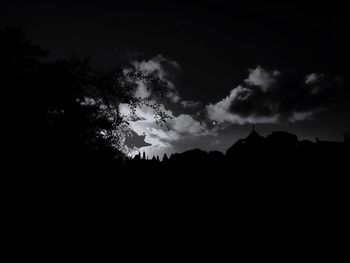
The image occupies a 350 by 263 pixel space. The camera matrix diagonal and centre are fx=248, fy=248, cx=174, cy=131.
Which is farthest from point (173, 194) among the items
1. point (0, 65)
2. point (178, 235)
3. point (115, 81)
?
point (0, 65)

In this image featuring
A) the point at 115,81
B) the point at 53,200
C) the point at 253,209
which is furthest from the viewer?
the point at 115,81

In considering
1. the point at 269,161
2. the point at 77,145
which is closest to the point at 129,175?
the point at 77,145

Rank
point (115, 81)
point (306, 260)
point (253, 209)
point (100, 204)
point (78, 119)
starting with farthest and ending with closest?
point (115, 81)
point (78, 119)
point (100, 204)
point (253, 209)
point (306, 260)

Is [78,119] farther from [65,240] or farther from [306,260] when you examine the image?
[306,260]

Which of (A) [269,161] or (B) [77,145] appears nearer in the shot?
(A) [269,161]

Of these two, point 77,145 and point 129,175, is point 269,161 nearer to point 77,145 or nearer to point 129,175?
point 129,175

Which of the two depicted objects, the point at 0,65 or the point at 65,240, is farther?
the point at 0,65

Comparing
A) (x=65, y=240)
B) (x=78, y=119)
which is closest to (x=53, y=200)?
(x=65, y=240)

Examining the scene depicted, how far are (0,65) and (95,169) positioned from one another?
574cm

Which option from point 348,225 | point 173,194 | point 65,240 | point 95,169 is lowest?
point 65,240

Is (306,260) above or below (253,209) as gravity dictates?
below

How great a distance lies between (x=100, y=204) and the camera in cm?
988

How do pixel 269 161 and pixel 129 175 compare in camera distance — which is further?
pixel 129 175

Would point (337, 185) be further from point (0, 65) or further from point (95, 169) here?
point (0, 65)
